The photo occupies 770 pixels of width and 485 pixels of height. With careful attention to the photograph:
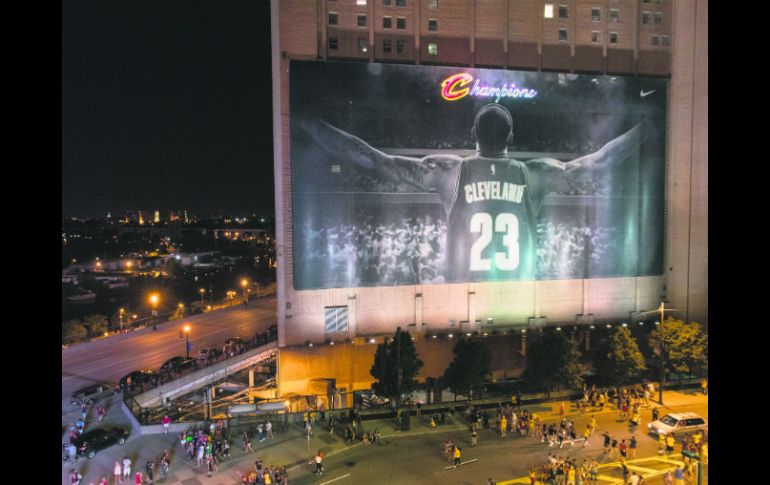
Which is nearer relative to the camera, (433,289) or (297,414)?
(297,414)

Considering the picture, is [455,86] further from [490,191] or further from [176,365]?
[176,365]

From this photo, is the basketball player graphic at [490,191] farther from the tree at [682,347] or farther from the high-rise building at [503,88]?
Result: the tree at [682,347]

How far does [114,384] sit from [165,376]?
3818mm

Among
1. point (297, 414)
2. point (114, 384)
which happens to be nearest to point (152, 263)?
point (114, 384)

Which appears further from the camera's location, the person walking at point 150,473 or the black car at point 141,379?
the black car at point 141,379

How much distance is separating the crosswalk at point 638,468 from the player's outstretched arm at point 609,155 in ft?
81.5

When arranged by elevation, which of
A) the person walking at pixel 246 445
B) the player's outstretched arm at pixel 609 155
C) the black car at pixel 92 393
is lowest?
the person walking at pixel 246 445

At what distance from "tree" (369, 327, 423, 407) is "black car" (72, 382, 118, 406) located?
16987mm

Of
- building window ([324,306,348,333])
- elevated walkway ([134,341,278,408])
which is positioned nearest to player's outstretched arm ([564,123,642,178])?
building window ([324,306,348,333])

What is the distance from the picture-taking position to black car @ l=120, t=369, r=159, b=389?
30.1 metres

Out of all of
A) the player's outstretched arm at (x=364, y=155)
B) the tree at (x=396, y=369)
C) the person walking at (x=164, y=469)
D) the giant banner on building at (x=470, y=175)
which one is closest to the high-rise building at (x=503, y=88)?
the giant banner on building at (x=470, y=175)

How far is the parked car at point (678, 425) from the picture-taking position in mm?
25438

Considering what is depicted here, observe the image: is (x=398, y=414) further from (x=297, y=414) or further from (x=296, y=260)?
(x=296, y=260)

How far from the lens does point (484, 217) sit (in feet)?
133
